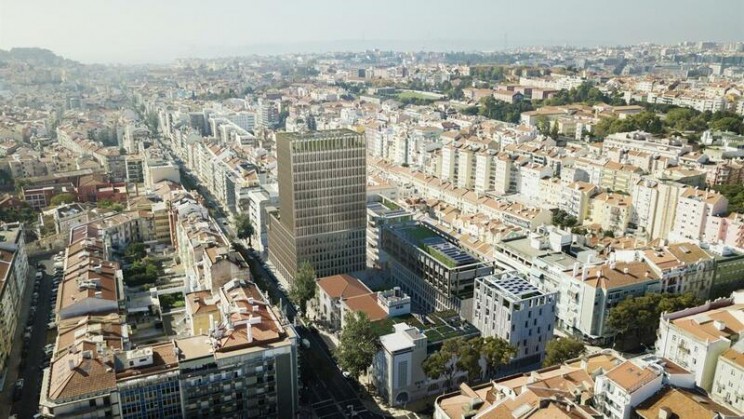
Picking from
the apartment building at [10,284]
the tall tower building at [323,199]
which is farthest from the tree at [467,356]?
the apartment building at [10,284]

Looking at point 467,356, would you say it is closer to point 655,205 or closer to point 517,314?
point 517,314

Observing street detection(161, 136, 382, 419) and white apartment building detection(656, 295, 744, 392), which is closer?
white apartment building detection(656, 295, 744, 392)

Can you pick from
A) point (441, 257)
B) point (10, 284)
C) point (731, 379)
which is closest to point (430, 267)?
point (441, 257)

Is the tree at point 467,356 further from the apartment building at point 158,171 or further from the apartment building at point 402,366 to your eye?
the apartment building at point 158,171

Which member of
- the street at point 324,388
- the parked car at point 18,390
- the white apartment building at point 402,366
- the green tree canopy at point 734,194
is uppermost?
the green tree canopy at point 734,194

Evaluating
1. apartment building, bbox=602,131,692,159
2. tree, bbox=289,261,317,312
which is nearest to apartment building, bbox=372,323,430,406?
tree, bbox=289,261,317,312

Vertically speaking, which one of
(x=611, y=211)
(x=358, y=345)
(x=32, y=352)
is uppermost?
(x=611, y=211)

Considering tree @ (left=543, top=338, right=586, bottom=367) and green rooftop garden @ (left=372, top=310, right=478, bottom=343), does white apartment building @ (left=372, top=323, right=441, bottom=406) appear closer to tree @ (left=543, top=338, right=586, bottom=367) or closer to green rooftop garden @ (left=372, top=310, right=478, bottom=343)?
green rooftop garden @ (left=372, top=310, right=478, bottom=343)
